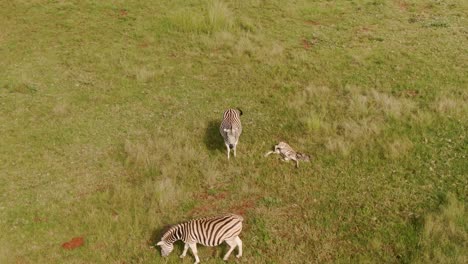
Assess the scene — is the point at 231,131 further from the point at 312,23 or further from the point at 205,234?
the point at 312,23

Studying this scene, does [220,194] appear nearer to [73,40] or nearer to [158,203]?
[158,203]

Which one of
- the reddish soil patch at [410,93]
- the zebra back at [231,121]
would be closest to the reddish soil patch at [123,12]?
the zebra back at [231,121]

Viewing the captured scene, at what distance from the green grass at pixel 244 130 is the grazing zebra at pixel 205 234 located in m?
0.45

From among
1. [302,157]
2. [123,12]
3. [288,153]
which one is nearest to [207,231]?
[288,153]

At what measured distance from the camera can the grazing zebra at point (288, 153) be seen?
1402 cm

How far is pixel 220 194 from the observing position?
43.5 feet

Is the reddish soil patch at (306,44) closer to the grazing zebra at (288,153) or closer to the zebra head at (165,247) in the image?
the grazing zebra at (288,153)

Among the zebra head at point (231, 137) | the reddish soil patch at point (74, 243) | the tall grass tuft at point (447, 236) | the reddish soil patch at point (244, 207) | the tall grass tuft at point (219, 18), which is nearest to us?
the tall grass tuft at point (447, 236)

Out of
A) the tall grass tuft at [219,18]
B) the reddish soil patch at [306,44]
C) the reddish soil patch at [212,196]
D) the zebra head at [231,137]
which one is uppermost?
the tall grass tuft at [219,18]

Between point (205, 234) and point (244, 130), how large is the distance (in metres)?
6.05

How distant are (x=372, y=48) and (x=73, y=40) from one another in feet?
50.3

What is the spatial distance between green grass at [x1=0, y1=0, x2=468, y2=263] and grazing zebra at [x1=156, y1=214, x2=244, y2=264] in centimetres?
45

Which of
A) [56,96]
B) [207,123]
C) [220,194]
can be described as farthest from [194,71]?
[220,194]

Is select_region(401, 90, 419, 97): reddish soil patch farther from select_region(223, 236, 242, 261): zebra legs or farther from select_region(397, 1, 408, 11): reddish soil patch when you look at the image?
select_region(223, 236, 242, 261): zebra legs
